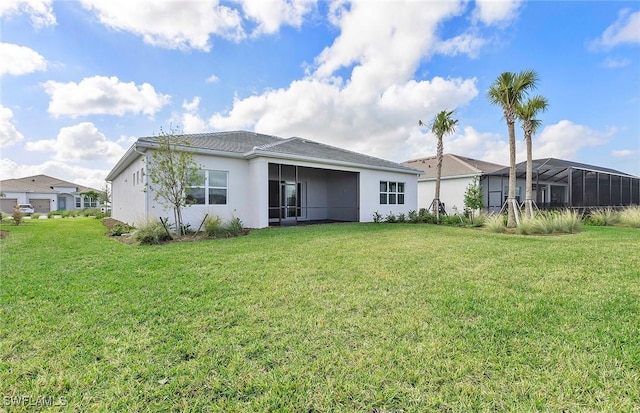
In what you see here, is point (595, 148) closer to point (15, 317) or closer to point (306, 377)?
point (306, 377)

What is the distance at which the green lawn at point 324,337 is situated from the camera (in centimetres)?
205

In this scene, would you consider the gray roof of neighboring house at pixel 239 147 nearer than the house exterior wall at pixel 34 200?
Yes

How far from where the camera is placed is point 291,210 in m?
16.9

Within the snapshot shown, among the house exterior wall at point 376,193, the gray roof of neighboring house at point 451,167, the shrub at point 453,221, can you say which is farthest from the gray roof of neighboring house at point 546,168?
the shrub at point 453,221

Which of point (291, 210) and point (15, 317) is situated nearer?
point (15, 317)

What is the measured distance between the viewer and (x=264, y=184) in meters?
11.9

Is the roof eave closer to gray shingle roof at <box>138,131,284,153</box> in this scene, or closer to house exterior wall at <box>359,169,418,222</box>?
house exterior wall at <box>359,169,418,222</box>

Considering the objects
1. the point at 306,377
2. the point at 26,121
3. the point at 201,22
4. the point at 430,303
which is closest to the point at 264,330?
the point at 306,377

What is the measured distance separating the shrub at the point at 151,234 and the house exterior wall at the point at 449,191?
18.4 m

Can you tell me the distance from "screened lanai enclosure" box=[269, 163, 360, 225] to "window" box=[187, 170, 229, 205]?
3.90m

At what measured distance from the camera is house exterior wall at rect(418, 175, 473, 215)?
20.4m

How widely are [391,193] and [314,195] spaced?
482 centimetres

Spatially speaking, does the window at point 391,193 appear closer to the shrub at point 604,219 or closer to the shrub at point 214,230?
the shrub at point 604,219

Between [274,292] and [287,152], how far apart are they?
904 cm
